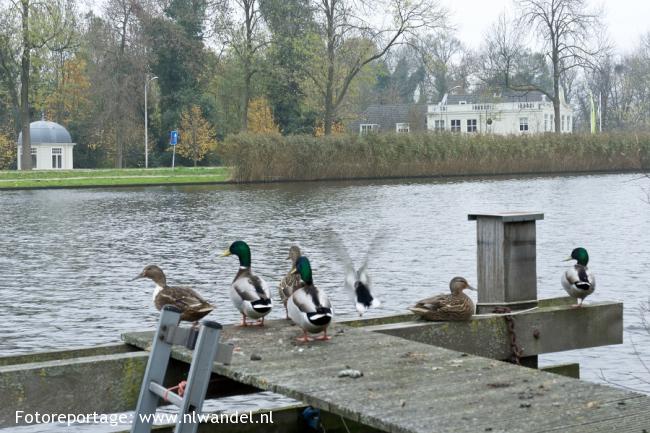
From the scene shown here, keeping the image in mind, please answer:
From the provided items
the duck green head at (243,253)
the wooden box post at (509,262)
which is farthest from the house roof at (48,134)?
the wooden box post at (509,262)

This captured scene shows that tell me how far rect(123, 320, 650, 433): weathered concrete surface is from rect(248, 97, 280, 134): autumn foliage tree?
75.8 meters

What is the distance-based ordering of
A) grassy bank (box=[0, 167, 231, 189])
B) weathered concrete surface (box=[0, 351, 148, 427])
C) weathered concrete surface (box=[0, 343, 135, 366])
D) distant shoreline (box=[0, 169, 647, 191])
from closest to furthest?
weathered concrete surface (box=[0, 351, 148, 427]) < weathered concrete surface (box=[0, 343, 135, 366]) < distant shoreline (box=[0, 169, 647, 191]) < grassy bank (box=[0, 167, 231, 189])

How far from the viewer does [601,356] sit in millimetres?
11539

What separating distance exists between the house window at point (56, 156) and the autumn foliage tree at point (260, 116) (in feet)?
48.7

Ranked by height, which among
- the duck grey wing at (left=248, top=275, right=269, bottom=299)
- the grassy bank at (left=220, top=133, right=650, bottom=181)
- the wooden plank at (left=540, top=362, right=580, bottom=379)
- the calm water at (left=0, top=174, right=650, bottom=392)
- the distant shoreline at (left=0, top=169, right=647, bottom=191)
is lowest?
the wooden plank at (left=540, top=362, right=580, bottom=379)

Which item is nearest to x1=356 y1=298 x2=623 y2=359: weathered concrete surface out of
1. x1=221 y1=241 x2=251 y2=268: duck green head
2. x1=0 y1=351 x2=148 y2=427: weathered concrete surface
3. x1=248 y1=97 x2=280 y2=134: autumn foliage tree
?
x1=221 y1=241 x2=251 y2=268: duck green head

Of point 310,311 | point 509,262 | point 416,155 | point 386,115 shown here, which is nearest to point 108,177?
point 416,155

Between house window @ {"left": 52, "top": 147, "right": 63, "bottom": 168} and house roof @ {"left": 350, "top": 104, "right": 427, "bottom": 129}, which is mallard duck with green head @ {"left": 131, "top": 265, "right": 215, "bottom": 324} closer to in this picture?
house window @ {"left": 52, "top": 147, "right": 63, "bottom": 168}

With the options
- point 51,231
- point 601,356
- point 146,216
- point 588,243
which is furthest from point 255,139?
point 601,356

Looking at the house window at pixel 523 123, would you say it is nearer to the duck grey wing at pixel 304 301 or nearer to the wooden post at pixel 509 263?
the wooden post at pixel 509 263

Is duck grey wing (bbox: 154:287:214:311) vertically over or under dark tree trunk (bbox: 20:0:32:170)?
under

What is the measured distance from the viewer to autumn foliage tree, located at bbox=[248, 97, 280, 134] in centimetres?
8406

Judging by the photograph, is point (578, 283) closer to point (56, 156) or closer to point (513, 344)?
point (513, 344)

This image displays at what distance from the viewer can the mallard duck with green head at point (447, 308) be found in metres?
8.73
